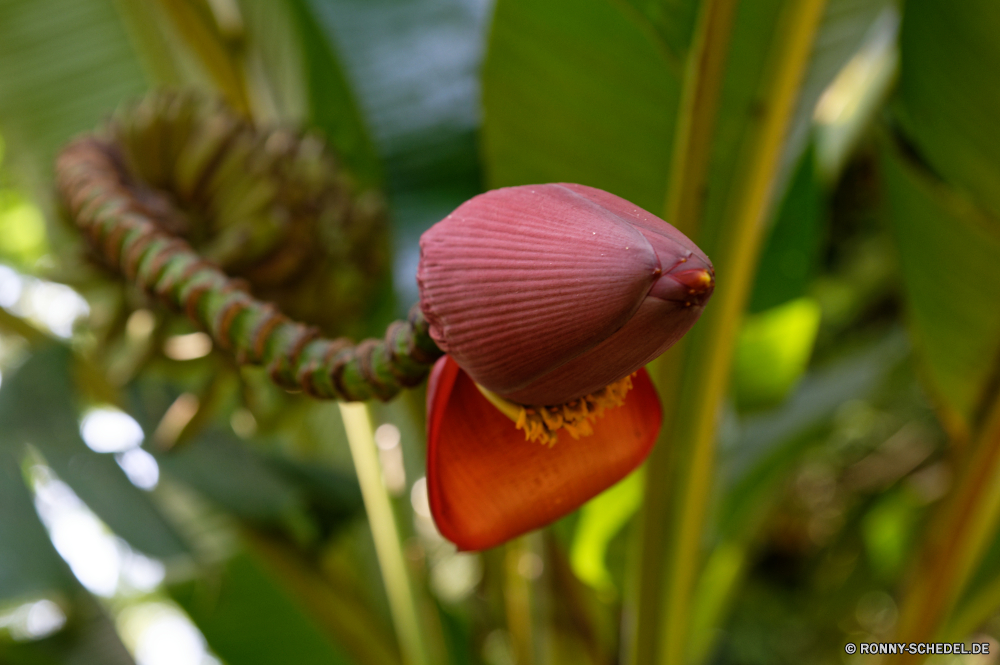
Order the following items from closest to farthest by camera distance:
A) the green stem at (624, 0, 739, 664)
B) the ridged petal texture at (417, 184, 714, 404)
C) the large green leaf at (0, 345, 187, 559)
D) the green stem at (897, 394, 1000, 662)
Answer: the ridged petal texture at (417, 184, 714, 404), the green stem at (624, 0, 739, 664), the large green leaf at (0, 345, 187, 559), the green stem at (897, 394, 1000, 662)

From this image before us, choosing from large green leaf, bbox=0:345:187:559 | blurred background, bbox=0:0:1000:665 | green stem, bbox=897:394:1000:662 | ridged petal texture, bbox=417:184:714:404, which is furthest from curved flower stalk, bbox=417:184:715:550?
green stem, bbox=897:394:1000:662

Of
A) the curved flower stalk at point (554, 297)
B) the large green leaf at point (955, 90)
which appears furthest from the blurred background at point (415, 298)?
the curved flower stalk at point (554, 297)

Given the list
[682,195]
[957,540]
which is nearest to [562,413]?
[682,195]

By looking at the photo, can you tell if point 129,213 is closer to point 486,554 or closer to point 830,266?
point 486,554

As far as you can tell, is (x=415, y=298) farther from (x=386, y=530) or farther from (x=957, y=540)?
(x=957, y=540)

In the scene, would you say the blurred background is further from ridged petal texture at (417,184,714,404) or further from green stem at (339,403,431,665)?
ridged petal texture at (417,184,714,404)

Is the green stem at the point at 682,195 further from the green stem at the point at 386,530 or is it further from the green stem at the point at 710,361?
the green stem at the point at 386,530
